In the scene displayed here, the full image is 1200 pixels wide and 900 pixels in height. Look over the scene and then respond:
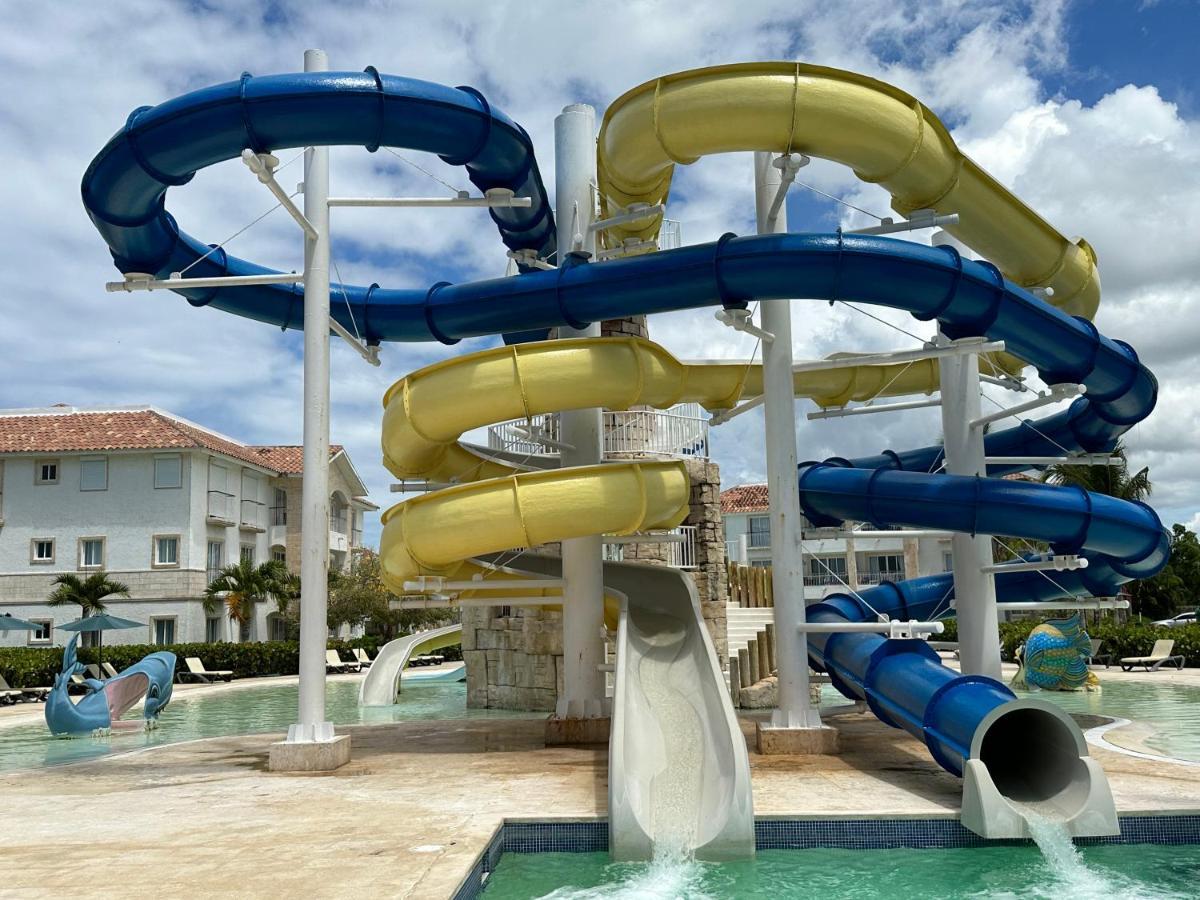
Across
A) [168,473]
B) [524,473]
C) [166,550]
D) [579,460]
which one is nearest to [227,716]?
[579,460]

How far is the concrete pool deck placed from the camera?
5812 millimetres

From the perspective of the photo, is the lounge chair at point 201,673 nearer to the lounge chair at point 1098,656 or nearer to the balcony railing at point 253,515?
the balcony railing at point 253,515

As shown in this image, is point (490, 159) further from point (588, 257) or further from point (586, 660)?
point (586, 660)

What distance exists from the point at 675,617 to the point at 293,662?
Result: 2045 cm

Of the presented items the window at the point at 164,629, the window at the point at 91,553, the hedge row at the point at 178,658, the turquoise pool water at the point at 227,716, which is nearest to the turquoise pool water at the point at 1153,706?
the turquoise pool water at the point at 227,716

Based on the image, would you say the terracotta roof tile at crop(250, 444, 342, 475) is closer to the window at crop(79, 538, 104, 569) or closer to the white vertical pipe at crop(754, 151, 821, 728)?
the window at crop(79, 538, 104, 569)

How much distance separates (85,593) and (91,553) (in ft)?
10.6

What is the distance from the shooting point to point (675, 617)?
12.2 meters

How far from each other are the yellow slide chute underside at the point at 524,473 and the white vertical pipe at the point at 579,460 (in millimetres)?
1370

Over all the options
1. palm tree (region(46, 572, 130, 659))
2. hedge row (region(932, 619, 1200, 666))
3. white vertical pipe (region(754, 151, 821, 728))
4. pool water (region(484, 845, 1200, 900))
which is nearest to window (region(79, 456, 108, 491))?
palm tree (region(46, 572, 130, 659))

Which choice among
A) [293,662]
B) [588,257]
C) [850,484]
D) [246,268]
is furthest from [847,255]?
[293,662]

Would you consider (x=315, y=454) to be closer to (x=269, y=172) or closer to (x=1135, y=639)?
(x=269, y=172)

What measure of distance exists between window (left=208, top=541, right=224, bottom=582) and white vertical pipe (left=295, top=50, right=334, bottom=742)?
2771 centimetres

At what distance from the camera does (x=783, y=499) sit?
1048 centimetres
